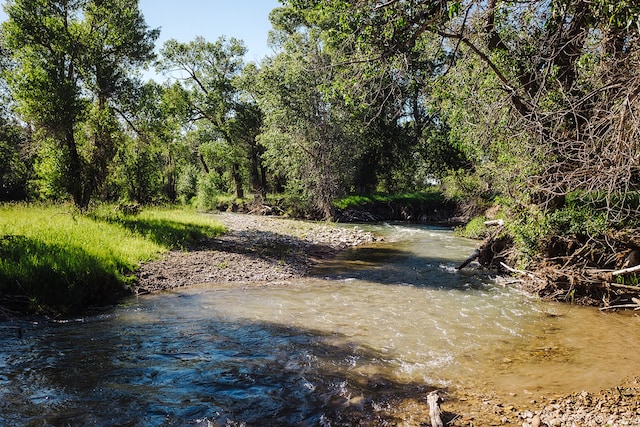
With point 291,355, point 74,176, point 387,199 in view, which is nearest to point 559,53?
point 291,355

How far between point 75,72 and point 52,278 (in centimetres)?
1255

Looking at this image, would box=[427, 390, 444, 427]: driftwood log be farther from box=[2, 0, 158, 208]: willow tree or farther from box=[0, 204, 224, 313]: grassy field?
box=[2, 0, 158, 208]: willow tree

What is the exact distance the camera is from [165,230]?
16.8m

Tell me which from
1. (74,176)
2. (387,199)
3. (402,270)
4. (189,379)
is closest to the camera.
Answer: (189,379)

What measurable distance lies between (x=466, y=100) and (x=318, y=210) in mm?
22398

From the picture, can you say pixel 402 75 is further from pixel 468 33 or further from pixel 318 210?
pixel 318 210

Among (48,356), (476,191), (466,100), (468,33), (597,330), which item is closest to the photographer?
(48,356)

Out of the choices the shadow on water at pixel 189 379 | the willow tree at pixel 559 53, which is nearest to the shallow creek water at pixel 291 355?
the shadow on water at pixel 189 379

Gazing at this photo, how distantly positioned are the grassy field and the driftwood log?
7.75 m

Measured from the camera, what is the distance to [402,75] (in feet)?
24.2

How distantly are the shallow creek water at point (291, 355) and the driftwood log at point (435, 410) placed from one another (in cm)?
58

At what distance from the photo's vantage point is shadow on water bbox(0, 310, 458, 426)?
4.73m

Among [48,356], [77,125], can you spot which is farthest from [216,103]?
[48,356]

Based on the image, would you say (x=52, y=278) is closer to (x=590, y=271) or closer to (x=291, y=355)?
(x=291, y=355)
